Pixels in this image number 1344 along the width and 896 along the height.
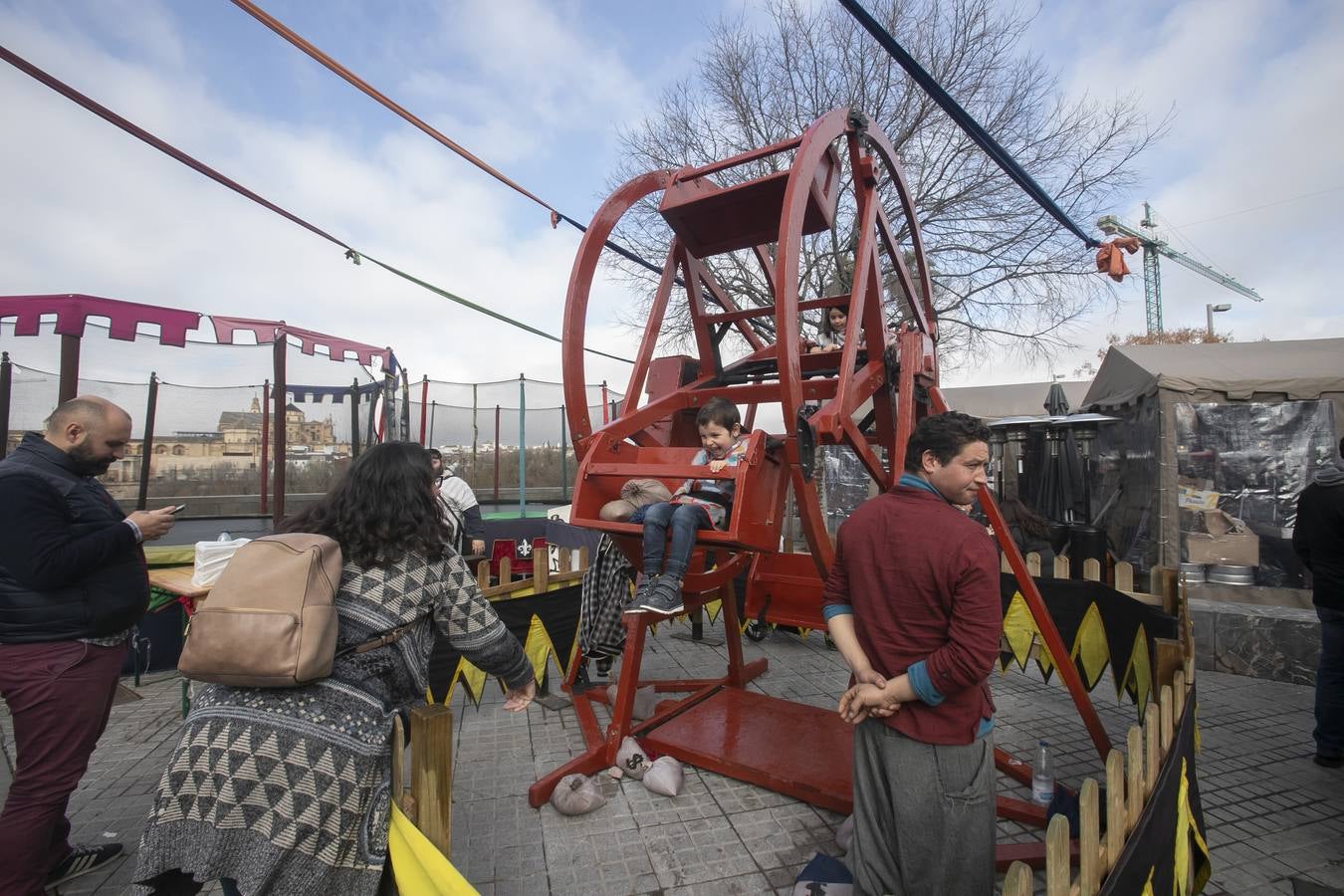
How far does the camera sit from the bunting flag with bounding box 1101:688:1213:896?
151 centimetres

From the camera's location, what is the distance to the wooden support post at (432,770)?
156 centimetres

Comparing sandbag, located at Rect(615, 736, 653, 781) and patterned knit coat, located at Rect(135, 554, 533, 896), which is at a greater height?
patterned knit coat, located at Rect(135, 554, 533, 896)

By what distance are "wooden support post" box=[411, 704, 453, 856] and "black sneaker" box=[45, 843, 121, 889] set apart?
2.20m

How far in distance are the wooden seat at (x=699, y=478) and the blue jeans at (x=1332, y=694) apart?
135 inches

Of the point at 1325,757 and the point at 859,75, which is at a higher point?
the point at 859,75

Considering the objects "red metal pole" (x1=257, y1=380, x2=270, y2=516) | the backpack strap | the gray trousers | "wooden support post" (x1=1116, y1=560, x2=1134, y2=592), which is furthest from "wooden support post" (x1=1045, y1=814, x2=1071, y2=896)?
"red metal pole" (x1=257, y1=380, x2=270, y2=516)

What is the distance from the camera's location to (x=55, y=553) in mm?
Result: 2289

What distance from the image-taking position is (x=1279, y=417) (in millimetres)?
6984

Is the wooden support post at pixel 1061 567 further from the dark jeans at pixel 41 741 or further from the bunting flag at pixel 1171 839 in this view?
the dark jeans at pixel 41 741

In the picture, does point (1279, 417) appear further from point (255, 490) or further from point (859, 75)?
point (255, 490)

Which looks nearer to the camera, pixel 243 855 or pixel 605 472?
pixel 243 855

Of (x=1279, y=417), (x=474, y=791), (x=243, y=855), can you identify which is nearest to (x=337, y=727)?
(x=243, y=855)

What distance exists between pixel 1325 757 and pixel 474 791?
4.89 m

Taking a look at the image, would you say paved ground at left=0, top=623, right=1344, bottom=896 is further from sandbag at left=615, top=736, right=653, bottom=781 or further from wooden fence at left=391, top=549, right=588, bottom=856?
wooden fence at left=391, top=549, right=588, bottom=856
